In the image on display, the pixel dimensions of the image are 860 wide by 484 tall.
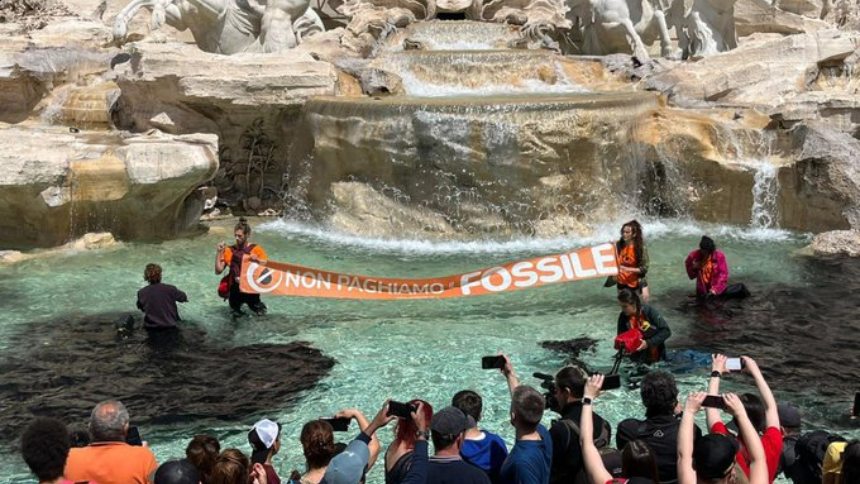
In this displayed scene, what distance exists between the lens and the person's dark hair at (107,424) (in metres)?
3.69

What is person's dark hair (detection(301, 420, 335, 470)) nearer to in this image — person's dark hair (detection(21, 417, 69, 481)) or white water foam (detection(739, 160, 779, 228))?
person's dark hair (detection(21, 417, 69, 481))

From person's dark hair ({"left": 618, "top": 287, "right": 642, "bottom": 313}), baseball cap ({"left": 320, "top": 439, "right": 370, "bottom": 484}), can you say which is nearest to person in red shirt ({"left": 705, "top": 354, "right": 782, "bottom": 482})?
baseball cap ({"left": 320, "top": 439, "right": 370, "bottom": 484})

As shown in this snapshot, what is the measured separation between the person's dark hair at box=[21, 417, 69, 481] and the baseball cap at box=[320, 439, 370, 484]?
906 mm

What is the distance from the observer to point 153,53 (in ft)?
40.0

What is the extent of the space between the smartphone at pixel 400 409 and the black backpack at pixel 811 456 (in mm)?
1600

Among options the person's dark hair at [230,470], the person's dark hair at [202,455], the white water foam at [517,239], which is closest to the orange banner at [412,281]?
the white water foam at [517,239]

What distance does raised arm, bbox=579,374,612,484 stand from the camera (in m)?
3.50

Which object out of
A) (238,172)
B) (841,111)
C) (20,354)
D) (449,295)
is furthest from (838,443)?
(238,172)

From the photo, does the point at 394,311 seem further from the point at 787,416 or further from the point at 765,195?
the point at 765,195

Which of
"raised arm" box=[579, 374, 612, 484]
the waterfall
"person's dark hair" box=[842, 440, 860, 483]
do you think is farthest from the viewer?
the waterfall

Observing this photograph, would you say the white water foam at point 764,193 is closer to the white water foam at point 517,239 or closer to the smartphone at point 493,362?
the white water foam at point 517,239

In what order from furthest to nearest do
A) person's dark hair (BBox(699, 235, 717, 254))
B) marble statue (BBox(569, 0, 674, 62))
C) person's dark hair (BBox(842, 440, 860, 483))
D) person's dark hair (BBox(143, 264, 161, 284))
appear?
marble statue (BBox(569, 0, 674, 62)) < person's dark hair (BBox(699, 235, 717, 254)) < person's dark hair (BBox(143, 264, 161, 284)) < person's dark hair (BBox(842, 440, 860, 483))

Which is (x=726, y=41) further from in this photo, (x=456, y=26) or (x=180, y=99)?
(x=180, y=99)

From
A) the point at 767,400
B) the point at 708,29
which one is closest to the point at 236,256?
the point at 767,400
